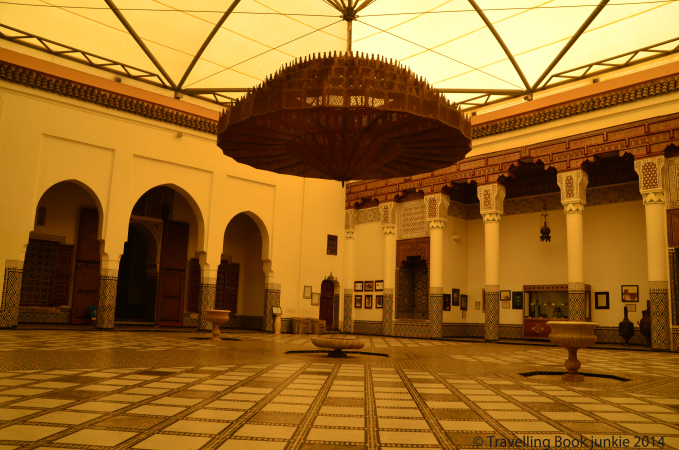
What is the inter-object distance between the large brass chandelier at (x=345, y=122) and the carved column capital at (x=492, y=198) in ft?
15.2

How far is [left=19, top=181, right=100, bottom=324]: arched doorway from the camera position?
1192 cm

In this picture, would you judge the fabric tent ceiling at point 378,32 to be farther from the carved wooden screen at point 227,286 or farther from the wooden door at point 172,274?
the carved wooden screen at point 227,286

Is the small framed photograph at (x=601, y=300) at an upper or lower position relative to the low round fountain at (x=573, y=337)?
upper

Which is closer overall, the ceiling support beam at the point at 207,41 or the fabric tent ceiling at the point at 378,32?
the fabric tent ceiling at the point at 378,32

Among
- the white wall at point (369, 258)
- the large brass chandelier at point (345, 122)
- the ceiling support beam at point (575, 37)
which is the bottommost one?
the white wall at point (369, 258)

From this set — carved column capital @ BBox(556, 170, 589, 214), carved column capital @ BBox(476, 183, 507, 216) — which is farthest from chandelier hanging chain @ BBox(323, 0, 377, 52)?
carved column capital @ BBox(556, 170, 589, 214)

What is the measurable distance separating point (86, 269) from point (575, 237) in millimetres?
10750

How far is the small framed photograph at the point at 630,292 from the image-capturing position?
11.3 m

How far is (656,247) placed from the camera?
984 cm

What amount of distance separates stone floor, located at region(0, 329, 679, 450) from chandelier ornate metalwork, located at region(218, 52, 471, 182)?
9.12ft

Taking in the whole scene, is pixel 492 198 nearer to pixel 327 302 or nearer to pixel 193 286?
pixel 327 302

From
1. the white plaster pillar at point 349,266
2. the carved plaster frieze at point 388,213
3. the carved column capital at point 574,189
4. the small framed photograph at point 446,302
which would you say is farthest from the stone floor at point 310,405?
the white plaster pillar at point 349,266

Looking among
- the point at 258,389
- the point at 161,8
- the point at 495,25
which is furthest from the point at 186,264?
the point at 258,389

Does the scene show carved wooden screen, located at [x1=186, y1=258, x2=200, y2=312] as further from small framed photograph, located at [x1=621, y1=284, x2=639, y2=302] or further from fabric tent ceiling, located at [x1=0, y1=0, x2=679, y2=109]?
small framed photograph, located at [x1=621, y1=284, x2=639, y2=302]
